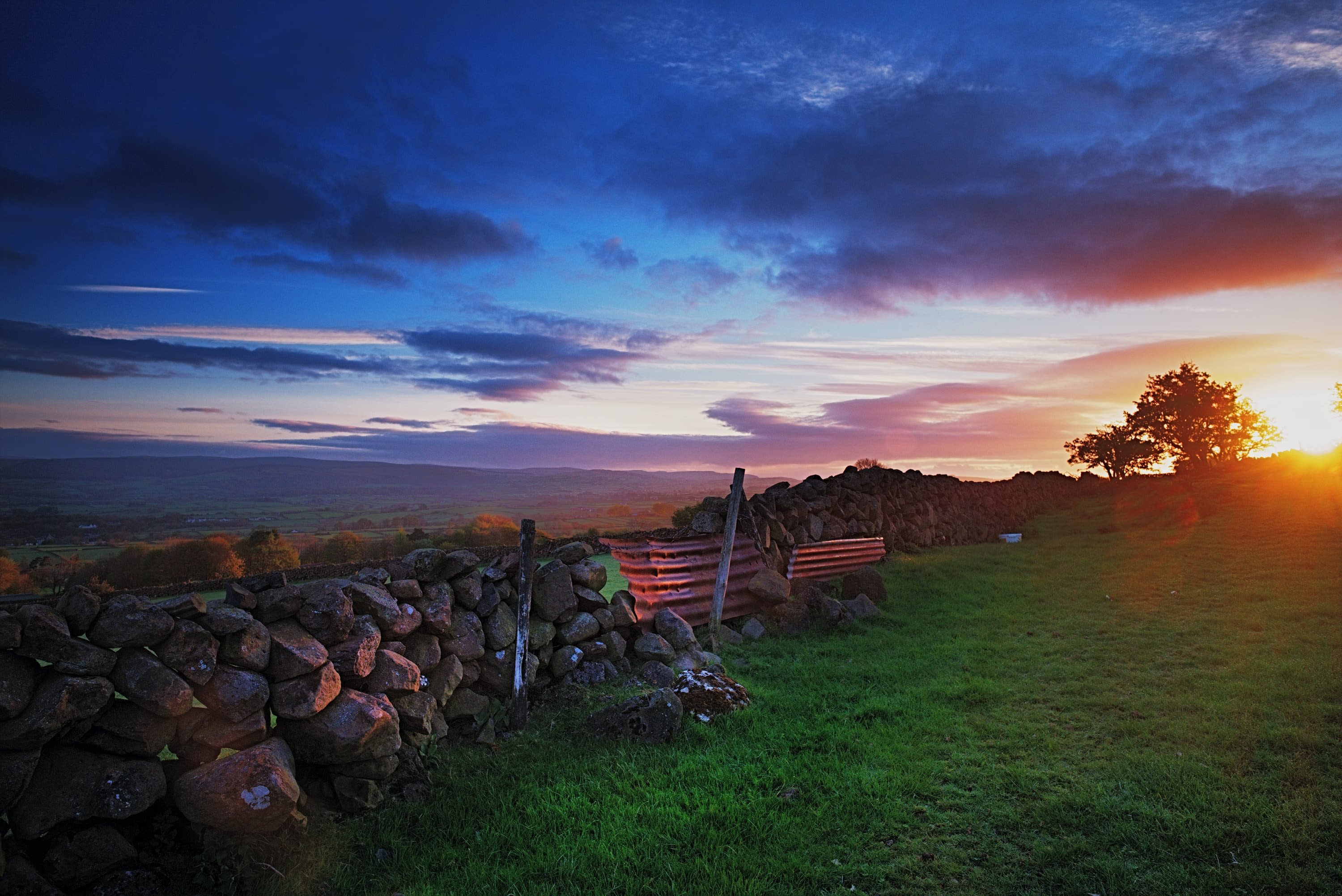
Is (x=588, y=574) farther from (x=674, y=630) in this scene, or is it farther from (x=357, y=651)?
(x=357, y=651)

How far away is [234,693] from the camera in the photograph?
5.69 metres

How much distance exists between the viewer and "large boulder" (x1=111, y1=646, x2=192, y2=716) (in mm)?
5215

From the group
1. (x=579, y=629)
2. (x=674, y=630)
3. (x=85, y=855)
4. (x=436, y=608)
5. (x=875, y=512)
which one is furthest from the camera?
(x=875, y=512)

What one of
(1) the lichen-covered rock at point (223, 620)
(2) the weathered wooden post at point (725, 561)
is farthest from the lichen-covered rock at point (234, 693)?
(2) the weathered wooden post at point (725, 561)

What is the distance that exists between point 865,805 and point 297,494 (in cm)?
2570

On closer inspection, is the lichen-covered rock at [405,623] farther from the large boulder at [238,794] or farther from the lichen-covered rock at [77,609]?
the lichen-covered rock at [77,609]

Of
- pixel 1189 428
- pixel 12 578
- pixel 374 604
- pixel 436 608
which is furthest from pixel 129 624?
pixel 1189 428

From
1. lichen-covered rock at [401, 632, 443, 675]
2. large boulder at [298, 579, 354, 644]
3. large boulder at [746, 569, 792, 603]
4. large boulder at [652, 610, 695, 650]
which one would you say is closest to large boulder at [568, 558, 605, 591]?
large boulder at [652, 610, 695, 650]

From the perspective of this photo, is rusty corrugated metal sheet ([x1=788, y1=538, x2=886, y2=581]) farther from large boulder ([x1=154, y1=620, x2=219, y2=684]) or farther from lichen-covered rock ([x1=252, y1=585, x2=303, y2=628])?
large boulder ([x1=154, y1=620, x2=219, y2=684])

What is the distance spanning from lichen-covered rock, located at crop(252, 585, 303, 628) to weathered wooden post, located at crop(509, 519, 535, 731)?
289 centimetres

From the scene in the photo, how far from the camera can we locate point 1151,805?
612 cm

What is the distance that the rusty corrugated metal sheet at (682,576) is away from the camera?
1318 cm

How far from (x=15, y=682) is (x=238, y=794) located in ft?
5.67

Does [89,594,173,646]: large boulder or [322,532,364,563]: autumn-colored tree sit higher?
[89,594,173,646]: large boulder
